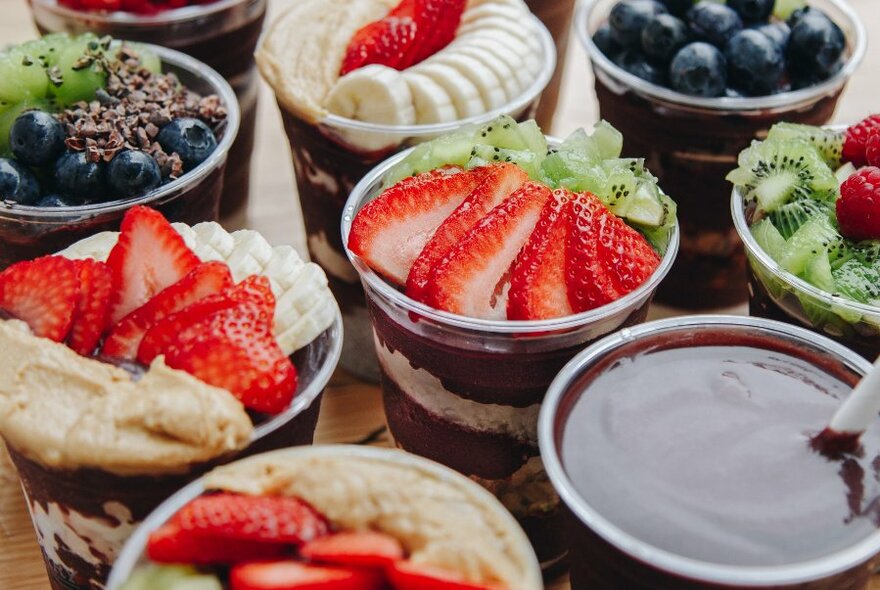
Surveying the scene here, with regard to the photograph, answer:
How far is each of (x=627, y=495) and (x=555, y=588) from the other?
2.16ft

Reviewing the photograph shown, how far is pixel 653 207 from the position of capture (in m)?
1.74

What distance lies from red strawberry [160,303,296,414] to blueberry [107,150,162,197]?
0.54 metres

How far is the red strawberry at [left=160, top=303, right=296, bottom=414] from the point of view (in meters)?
1.38

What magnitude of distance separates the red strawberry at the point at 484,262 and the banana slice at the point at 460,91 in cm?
49

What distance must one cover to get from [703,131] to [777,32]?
317 millimetres

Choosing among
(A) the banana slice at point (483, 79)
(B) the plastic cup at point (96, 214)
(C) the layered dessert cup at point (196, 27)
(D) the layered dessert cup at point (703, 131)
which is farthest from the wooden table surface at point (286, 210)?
(A) the banana slice at point (483, 79)

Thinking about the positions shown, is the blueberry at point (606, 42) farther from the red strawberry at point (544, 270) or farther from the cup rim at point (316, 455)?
the cup rim at point (316, 455)

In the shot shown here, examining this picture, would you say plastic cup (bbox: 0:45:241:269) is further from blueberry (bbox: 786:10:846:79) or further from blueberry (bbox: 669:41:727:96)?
blueberry (bbox: 786:10:846:79)

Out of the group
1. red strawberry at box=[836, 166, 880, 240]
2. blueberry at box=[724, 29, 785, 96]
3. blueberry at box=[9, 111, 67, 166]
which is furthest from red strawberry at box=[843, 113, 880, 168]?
blueberry at box=[9, 111, 67, 166]

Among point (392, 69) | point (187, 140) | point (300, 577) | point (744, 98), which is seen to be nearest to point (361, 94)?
point (392, 69)

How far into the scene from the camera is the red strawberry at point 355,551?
1132 mm

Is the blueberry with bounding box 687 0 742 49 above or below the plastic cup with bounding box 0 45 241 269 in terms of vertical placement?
above

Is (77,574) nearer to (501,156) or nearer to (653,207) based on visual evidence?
(501,156)

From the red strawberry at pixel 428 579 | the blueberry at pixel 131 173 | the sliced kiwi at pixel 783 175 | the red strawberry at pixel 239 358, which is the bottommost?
the blueberry at pixel 131 173
